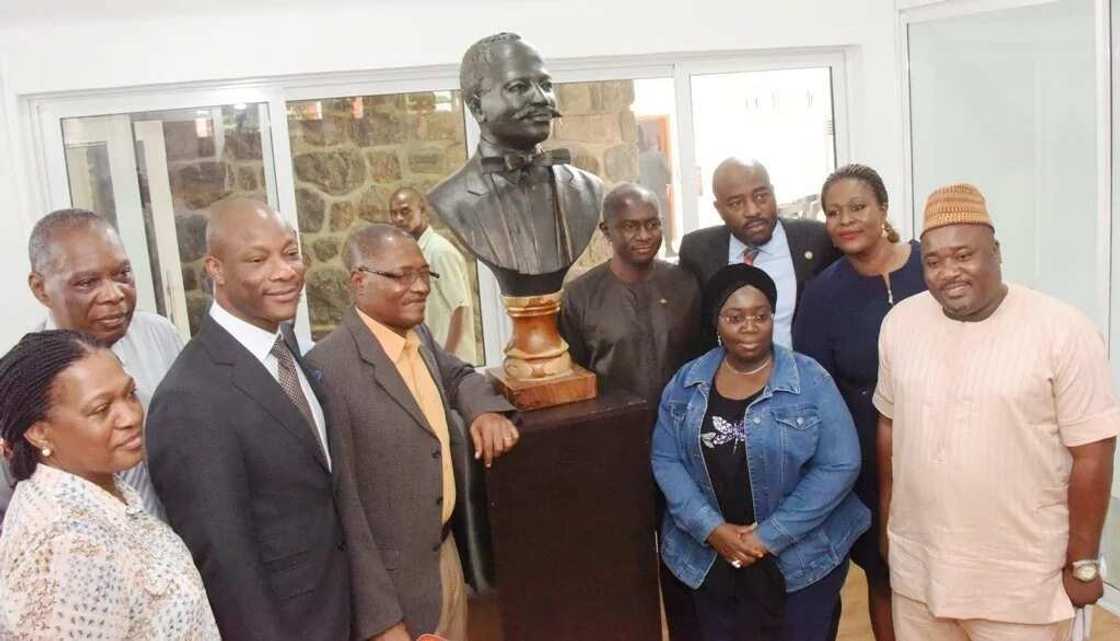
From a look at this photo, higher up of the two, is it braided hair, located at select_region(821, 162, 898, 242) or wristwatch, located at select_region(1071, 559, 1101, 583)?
braided hair, located at select_region(821, 162, 898, 242)

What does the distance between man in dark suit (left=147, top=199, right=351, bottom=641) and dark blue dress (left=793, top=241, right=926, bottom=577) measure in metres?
1.36

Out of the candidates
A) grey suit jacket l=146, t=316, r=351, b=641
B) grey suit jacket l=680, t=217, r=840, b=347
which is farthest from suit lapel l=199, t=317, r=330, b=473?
grey suit jacket l=680, t=217, r=840, b=347

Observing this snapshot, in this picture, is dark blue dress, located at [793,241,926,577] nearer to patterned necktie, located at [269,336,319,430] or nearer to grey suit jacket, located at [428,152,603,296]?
grey suit jacket, located at [428,152,603,296]

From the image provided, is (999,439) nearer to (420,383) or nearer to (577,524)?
(577,524)

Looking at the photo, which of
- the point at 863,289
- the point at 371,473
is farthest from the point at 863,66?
the point at 371,473

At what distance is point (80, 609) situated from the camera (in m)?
1.28

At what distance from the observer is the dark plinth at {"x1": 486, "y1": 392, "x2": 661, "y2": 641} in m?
2.24

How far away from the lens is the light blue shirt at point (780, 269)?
275 cm

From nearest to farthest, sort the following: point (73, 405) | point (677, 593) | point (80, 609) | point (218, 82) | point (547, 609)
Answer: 1. point (80, 609)
2. point (73, 405)
3. point (547, 609)
4. point (677, 593)
5. point (218, 82)

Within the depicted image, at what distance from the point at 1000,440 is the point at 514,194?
1267 millimetres

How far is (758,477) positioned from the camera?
7.26ft

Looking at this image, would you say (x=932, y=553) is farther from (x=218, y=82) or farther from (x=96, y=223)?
(x=218, y=82)

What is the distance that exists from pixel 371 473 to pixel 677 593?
0.98 metres

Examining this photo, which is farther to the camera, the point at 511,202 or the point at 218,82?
the point at 218,82
